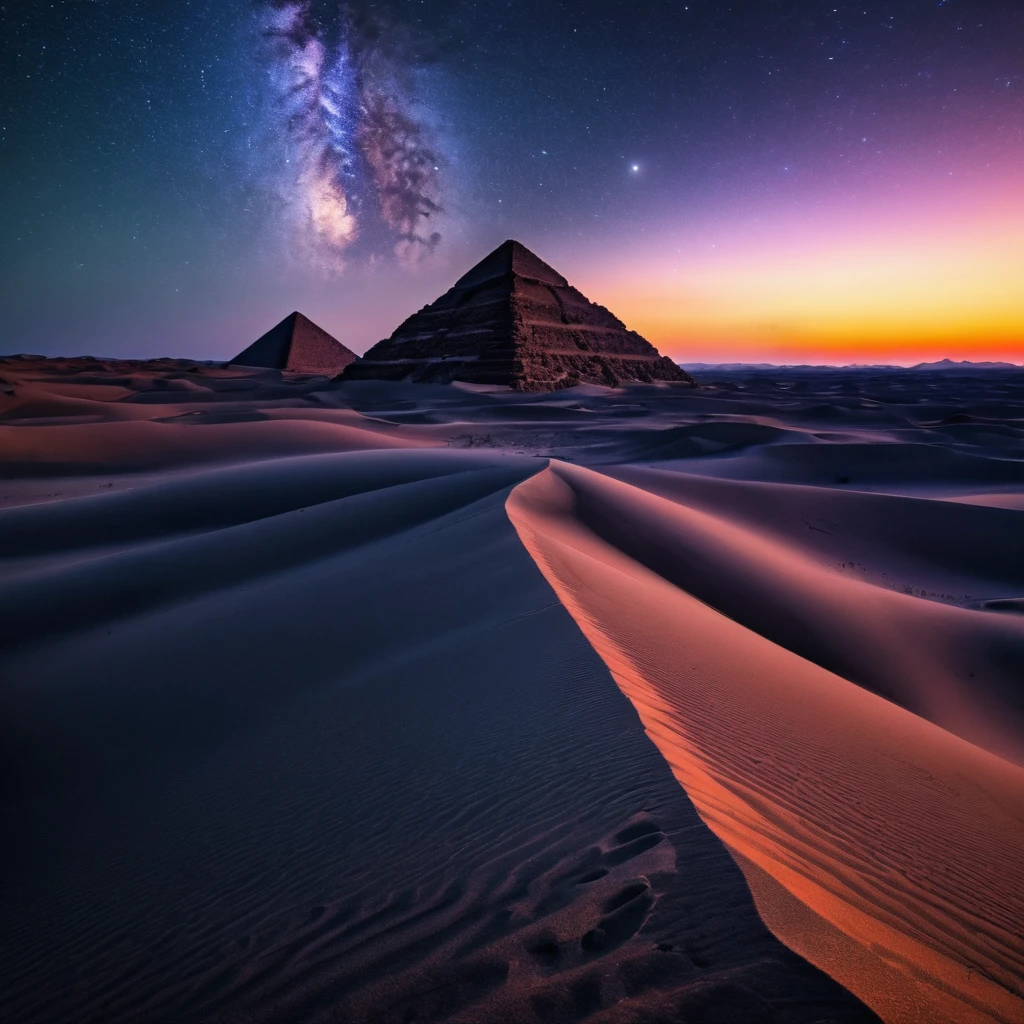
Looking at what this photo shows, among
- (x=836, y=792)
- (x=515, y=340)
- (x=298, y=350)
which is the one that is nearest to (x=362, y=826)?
(x=836, y=792)

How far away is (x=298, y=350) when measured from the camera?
84188 millimetres

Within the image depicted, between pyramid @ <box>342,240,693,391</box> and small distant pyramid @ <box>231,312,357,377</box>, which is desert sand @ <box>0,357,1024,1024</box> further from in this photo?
small distant pyramid @ <box>231,312,357,377</box>

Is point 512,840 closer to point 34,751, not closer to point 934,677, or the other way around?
point 34,751

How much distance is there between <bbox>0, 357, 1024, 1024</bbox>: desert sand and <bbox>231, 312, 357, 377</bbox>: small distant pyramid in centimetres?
8008

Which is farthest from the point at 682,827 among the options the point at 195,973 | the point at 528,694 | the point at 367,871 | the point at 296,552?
the point at 296,552

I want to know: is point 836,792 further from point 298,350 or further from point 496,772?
point 298,350

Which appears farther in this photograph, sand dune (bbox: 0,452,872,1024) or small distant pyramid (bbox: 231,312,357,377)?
small distant pyramid (bbox: 231,312,357,377)

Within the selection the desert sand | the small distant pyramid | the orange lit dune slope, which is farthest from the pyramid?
the orange lit dune slope

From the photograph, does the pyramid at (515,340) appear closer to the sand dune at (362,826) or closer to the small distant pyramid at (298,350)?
the small distant pyramid at (298,350)

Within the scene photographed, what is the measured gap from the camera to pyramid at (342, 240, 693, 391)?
49000 millimetres

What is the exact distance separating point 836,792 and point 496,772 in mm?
1730

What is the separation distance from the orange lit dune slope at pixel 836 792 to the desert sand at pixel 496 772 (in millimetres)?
23

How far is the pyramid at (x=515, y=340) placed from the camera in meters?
49.0

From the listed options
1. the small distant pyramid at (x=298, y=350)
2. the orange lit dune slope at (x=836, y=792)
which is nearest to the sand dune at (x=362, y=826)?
the orange lit dune slope at (x=836, y=792)
